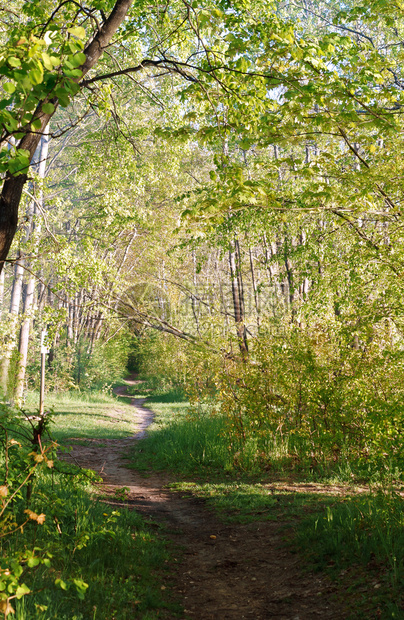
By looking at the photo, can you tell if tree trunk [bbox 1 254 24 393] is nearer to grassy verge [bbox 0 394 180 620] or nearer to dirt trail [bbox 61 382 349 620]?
dirt trail [bbox 61 382 349 620]

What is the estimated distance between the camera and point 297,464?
749 centimetres

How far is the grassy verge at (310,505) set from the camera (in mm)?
3477

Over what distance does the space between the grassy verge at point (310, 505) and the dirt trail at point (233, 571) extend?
0.61ft

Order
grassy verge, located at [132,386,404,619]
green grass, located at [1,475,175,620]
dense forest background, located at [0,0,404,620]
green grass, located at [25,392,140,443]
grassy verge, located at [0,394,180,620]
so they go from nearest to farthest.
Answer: grassy verge, located at [0,394,180,620], green grass, located at [1,475,175,620], dense forest background, located at [0,0,404,620], grassy verge, located at [132,386,404,619], green grass, located at [25,392,140,443]

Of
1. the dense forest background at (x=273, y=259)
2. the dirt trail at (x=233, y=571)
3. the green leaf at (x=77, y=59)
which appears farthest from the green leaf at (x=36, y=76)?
the dirt trail at (x=233, y=571)

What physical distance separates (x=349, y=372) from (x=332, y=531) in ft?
9.62

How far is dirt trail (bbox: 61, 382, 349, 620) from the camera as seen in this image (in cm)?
354

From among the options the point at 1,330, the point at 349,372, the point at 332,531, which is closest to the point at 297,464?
the point at 349,372

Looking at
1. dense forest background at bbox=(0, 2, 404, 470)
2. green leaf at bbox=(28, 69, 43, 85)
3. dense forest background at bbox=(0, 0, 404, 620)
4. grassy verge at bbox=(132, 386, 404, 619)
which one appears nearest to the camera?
green leaf at bbox=(28, 69, 43, 85)

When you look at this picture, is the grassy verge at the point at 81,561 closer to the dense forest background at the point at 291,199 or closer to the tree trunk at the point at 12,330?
the dense forest background at the point at 291,199

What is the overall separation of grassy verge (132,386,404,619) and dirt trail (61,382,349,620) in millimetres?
186

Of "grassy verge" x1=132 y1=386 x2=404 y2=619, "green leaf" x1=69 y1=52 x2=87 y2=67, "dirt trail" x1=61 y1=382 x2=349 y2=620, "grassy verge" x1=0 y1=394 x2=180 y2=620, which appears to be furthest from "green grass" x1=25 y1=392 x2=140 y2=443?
"green leaf" x1=69 y1=52 x2=87 y2=67

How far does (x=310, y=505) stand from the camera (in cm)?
540

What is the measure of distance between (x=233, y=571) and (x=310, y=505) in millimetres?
1425
